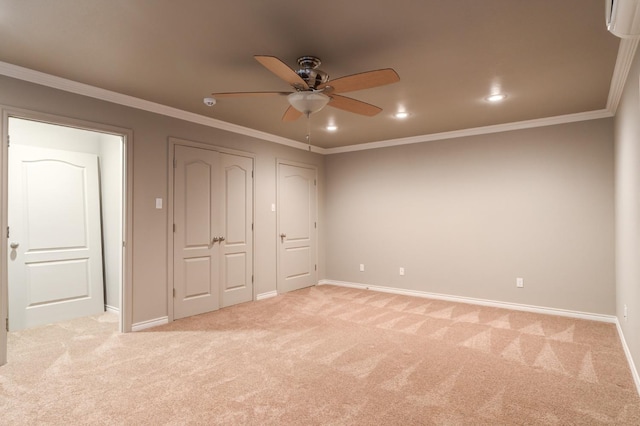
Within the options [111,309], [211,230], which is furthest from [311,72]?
Result: [111,309]

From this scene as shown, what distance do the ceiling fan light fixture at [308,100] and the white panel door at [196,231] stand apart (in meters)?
2.19

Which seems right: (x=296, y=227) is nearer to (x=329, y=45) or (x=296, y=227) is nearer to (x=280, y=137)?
(x=280, y=137)

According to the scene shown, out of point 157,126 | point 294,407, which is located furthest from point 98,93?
point 294,407

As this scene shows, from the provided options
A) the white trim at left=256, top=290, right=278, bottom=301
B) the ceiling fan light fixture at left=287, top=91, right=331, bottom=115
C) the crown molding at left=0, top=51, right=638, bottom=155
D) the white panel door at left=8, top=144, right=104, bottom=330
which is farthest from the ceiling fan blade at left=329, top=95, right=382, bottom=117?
the white panel door at left=8, top=144, right=104, bottom=330

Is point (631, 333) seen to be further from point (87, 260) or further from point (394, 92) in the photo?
point (87, 260)

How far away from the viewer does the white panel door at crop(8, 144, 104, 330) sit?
161 inches

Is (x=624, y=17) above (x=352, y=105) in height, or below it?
below

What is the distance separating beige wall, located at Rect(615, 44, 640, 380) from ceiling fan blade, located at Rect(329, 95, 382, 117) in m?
1.83

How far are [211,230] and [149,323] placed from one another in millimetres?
1318

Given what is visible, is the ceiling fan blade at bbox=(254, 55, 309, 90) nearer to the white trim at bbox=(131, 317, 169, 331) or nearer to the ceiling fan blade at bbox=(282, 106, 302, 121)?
the ceiling fan blade at bbox=(282, 106, 302, 121)

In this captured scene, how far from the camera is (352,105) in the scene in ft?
9.53

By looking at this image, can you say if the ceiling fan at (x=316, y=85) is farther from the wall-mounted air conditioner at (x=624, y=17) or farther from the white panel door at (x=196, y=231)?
the white panel door at (x=196, y=231)

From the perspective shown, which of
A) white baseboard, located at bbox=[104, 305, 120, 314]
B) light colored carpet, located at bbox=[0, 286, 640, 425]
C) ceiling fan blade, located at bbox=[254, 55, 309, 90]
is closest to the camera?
ceiling fan blade, located at bbox=[254, 55, 309, 90]

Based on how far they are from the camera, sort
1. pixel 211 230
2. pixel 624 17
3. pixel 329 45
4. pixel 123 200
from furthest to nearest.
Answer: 1. pixel 211 230
2. pixel 123 200
3. pixel 329 45
4. pixel 624 17
